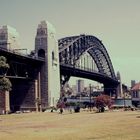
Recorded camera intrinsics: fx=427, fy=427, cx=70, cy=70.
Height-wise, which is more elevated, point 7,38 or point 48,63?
point 7,38

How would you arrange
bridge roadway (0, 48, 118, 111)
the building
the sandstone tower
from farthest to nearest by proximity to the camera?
the building → the sandstone tower → bridge roadway (0, 48, 118, 111)

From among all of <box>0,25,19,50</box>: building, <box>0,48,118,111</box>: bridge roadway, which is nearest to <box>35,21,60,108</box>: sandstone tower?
<box>0,48,118,111</box>: bridge roadway

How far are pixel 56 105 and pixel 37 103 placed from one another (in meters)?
12.2

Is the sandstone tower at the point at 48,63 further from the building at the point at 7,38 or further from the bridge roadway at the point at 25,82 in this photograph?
the building at the point at 7,38

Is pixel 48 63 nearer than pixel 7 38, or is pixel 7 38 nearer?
pixel 48 63

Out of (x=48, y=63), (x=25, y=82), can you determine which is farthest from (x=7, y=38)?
(x=25, y=82)

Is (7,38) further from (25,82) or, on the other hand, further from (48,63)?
(25,82)

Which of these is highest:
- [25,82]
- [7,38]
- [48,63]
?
[7,38]

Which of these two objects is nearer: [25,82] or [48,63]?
[25,82]

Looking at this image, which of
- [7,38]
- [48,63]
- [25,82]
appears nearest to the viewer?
[25,82]

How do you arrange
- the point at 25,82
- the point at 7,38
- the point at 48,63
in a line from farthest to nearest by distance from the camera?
the point at 7,38 < the point at 48,63 < the point at 25,82

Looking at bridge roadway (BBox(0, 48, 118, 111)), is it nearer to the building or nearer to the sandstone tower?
the sandstone tower

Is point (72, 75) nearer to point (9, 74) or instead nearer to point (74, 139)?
point (9, 74)

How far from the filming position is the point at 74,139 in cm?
4012
